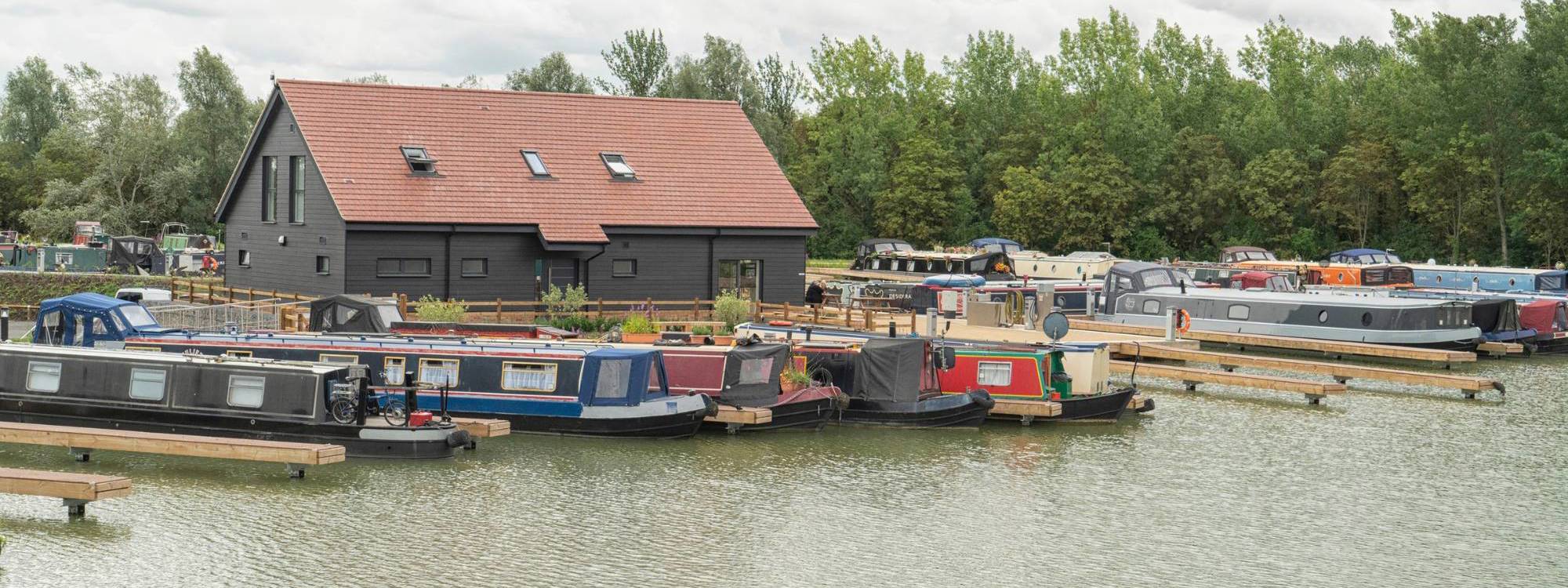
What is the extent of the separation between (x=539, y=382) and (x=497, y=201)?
16.2m

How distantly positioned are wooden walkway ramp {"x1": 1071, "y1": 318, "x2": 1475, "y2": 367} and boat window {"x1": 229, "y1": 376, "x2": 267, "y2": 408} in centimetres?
2758

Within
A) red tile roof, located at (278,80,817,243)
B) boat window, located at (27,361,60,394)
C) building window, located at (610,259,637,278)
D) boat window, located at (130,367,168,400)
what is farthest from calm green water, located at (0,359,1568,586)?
building window, located at (610,259,637,278)

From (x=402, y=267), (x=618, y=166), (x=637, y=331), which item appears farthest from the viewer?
(x=618, y=166)

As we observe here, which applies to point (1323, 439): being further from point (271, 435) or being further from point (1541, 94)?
point (1541, 94)

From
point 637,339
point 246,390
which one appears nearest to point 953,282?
point 637,339

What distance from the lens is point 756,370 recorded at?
30.9 m

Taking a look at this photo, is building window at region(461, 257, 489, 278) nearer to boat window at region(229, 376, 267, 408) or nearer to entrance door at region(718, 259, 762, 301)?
entrance door at region(718, 259, 762, 301)

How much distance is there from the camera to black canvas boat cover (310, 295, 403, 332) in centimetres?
3525

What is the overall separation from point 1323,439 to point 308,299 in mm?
25151

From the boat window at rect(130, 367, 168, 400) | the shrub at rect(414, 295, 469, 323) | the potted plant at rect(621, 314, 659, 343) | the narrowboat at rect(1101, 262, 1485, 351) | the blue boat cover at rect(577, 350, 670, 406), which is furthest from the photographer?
the narrowboat at rect(1101, 262, 1485, 351)

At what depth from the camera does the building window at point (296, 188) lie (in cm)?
4503

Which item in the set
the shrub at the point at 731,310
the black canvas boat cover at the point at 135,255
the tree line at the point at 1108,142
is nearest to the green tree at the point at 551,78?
the tree line at the point at 1108,142

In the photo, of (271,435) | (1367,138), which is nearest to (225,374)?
(271,435)

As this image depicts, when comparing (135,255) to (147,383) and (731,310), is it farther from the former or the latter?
(147,383)
